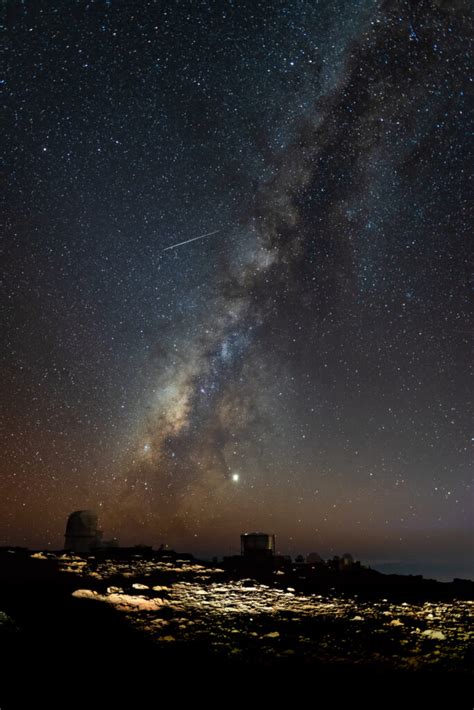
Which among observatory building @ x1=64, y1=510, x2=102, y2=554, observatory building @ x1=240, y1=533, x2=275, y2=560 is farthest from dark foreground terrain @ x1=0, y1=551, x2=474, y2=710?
observatory building @ x1=64, y1=510, x2=102, y2=554

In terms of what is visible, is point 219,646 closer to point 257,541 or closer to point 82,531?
point 257,541

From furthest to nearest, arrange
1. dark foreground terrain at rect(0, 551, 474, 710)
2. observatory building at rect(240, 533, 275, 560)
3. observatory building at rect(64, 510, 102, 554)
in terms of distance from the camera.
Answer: observatory building at rect(64, 510, 102, 554) → observatory building at rect(240, 533, 275, 560) → dark foreground terrain at rect(0, 551, 474, 710)

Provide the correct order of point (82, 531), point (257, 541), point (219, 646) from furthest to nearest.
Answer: point (82, 531), point (257, 541), point (219, 646)

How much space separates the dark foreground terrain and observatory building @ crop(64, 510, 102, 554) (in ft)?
62.1

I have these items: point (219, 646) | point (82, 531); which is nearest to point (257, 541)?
point (82, 531)

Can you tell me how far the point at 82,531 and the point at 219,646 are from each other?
22.0 m

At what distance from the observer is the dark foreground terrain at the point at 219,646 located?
2168 millimetres

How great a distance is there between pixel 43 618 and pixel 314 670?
212 centimetres

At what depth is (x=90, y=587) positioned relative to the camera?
4.58 meters

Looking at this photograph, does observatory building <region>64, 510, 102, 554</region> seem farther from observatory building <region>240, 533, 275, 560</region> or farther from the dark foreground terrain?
the dark foreground terrain

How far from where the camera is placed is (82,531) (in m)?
21.9

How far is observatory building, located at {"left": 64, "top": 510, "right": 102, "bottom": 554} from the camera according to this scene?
21641mm

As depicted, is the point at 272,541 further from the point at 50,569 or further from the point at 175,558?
the point at 50,569

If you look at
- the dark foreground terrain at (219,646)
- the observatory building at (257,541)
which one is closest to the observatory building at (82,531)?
the observatory building at (257,541)
